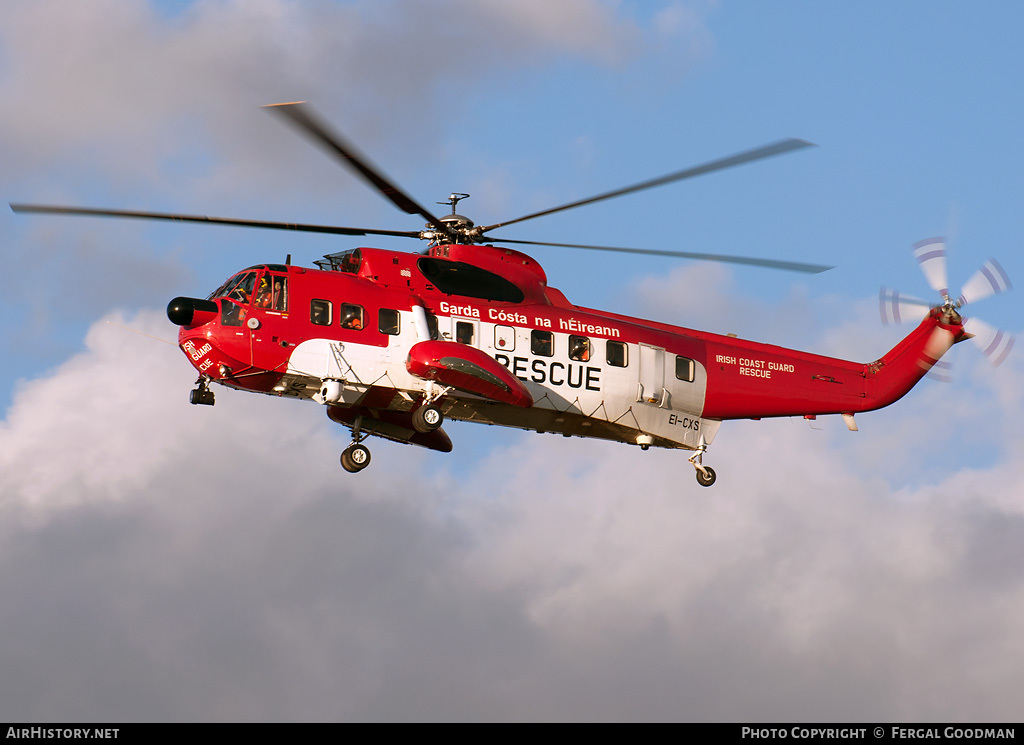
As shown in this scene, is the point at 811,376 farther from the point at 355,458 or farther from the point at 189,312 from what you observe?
the point at 189,312

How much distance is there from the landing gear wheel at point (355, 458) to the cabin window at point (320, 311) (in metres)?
3.91

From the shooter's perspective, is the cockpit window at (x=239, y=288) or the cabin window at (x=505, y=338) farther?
the cabin window at (x=505, y=338)

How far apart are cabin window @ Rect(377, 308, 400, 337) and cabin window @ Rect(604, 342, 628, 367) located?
599 centimetres

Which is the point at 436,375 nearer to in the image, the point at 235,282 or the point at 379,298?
the point at 379,298

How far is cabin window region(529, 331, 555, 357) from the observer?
129ft

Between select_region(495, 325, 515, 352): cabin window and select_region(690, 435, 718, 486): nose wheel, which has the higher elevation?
select_region(495, 325, 515, 352): cabin window

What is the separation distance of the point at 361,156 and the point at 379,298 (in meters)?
5.34

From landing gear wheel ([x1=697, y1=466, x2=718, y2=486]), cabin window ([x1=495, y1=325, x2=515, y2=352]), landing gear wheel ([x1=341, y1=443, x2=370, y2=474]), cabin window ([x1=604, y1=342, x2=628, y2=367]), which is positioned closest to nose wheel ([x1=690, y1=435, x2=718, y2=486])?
landing gear wheel ([x1=697, y1=466, x2=718, y2=486])

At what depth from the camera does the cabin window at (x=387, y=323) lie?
37.7 m

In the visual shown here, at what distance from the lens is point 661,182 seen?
119 feet

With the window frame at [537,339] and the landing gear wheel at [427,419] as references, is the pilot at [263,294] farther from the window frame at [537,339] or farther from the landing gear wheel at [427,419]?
the window frame at [537,339]

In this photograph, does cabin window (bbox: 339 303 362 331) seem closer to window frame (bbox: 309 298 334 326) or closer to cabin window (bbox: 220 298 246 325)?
window frame (bbox: 309 298 334 326)

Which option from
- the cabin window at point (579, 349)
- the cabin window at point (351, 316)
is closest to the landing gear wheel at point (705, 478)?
the cabin window at point (579, 349)

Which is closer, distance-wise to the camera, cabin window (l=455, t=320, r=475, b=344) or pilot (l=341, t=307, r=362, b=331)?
pilot (l=341, t=307, r=362, b=331)
